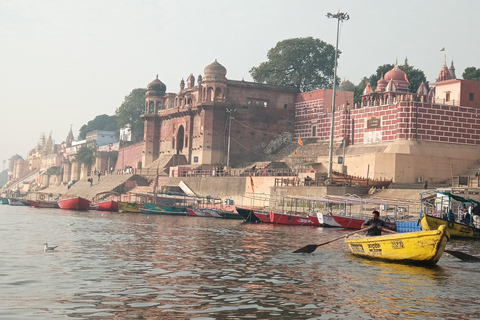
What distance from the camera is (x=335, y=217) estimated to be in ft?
124

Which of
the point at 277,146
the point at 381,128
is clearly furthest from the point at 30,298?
the point at 277,146

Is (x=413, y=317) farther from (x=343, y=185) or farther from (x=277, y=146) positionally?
(x=277, y=146)

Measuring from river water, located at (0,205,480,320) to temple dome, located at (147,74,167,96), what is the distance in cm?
5837

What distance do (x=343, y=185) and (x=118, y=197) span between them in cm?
2592

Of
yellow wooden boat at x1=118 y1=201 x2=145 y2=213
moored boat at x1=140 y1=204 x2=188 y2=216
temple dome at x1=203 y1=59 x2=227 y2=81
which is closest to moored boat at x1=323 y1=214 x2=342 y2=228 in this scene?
moored boat at x1=140 y1=204 x2=188 y2=216

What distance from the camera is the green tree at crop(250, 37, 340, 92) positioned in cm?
8188

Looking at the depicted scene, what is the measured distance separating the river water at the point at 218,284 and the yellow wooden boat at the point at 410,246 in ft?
1.25

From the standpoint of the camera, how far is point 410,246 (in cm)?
1862

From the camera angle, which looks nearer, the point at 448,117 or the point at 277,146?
the point at 448,117

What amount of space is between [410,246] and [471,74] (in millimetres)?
55254

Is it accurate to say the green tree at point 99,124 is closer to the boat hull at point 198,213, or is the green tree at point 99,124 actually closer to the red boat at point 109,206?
the red boat at point 109,206

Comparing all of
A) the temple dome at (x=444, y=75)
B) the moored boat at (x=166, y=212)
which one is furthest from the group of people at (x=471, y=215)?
the temple dome at (x=444, y=75)

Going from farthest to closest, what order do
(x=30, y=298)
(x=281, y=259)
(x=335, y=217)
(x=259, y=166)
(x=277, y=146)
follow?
(x=277, y=146) < (x=259, y=166) < (x=335, y=217) < (x=281, y=259) < (x=30, y=298)

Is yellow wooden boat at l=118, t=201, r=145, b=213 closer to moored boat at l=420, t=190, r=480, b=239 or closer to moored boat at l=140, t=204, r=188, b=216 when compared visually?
moored boat at l=140, t=204, r=188, b=216
